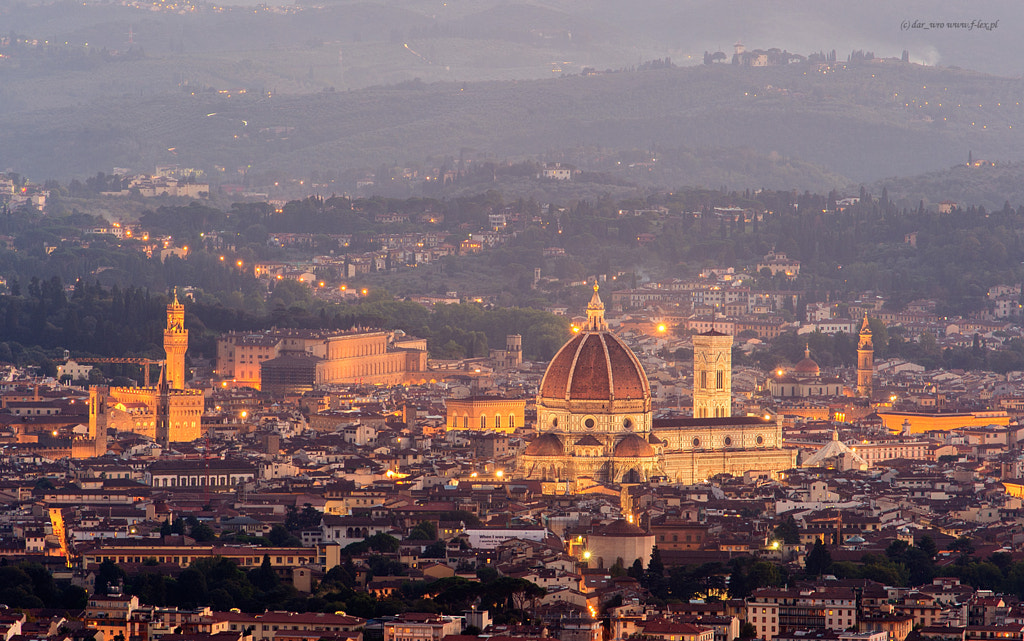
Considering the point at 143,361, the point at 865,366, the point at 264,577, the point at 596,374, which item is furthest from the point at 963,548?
the point at 865,366

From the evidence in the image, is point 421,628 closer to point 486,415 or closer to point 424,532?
point 424,532

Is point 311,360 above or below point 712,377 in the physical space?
above

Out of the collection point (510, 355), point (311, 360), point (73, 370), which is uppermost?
point (510, 355)

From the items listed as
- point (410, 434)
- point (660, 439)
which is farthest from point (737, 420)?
point (410, 434)

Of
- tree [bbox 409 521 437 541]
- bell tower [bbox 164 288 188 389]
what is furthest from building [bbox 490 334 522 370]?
tree [bbox 409 521 437 541]

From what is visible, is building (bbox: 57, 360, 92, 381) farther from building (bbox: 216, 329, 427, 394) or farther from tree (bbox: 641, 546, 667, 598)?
tree (bbox: 641, 546, 667, 598)

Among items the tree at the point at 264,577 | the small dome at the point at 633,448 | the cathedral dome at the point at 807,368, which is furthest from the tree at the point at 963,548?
the cathedral dome at the point at 807,368
